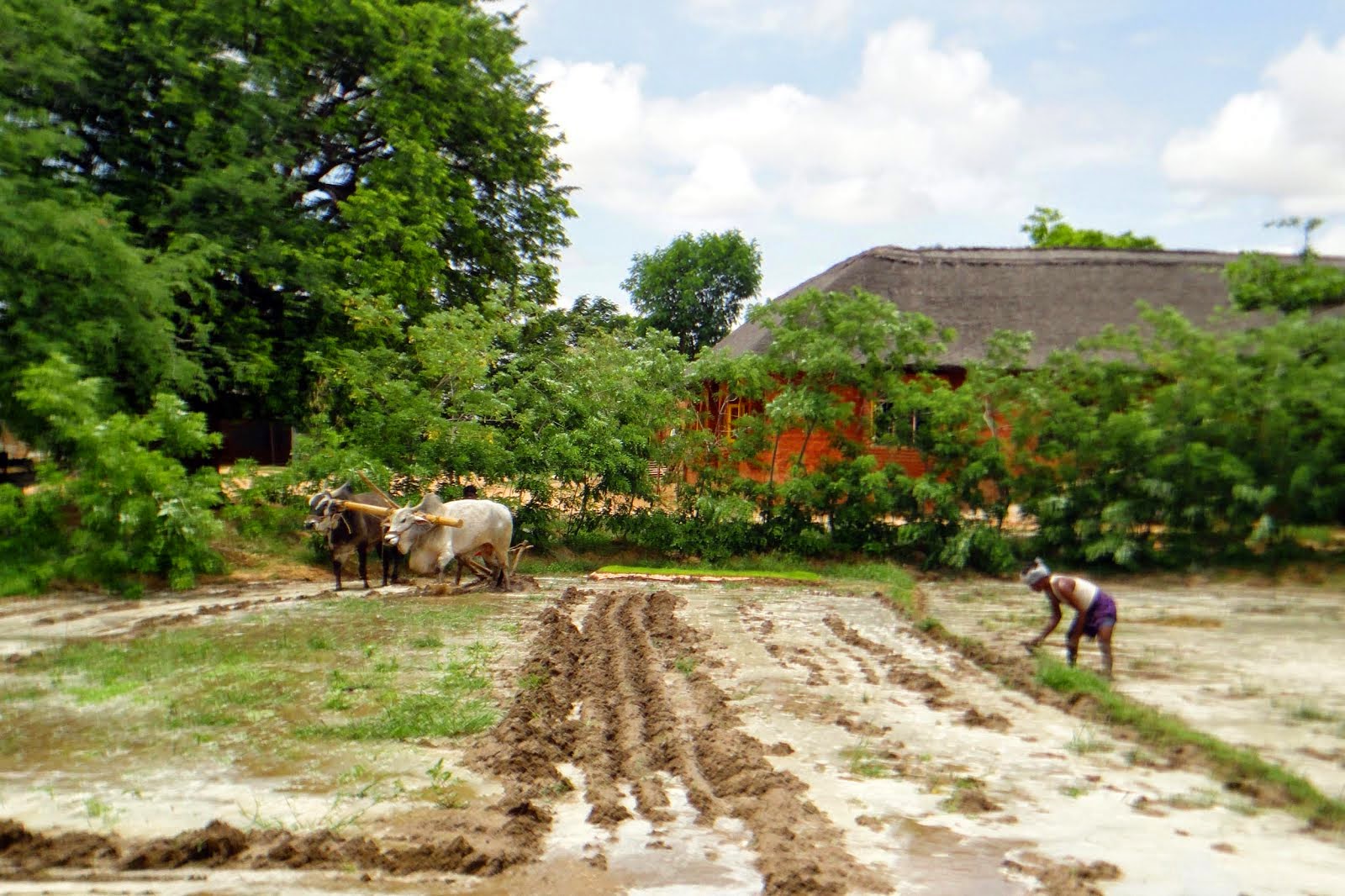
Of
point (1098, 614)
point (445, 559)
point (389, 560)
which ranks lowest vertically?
point (389, 560)

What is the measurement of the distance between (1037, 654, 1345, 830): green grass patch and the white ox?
7.96 m

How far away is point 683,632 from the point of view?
Result: 1261 cm

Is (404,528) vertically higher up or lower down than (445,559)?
higher up

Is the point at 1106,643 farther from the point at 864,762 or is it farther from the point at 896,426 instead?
the point at 896,426

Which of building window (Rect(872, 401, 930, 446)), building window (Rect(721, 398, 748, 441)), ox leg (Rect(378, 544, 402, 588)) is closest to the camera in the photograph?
ox leg (Rect(378, 544, 402, 588))

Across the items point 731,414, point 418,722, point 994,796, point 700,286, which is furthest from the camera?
point 700,286

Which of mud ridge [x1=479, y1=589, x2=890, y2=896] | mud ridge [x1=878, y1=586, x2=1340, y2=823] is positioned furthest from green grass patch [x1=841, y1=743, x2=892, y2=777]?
mud ridge [x1=878, y1=586, x2=1340, y2=823]

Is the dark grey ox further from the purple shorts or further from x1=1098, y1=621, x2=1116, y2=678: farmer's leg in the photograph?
x1=1098, y1=621, x2=1116, y2=678: farmer's leg

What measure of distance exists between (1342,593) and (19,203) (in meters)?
19.7

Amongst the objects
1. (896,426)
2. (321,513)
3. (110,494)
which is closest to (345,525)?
(321,513)

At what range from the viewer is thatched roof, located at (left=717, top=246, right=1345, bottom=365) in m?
27.0

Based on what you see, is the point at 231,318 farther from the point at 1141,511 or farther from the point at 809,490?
the point at 1141,511

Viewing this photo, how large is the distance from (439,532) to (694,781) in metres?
8.80

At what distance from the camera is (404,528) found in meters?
14.8
